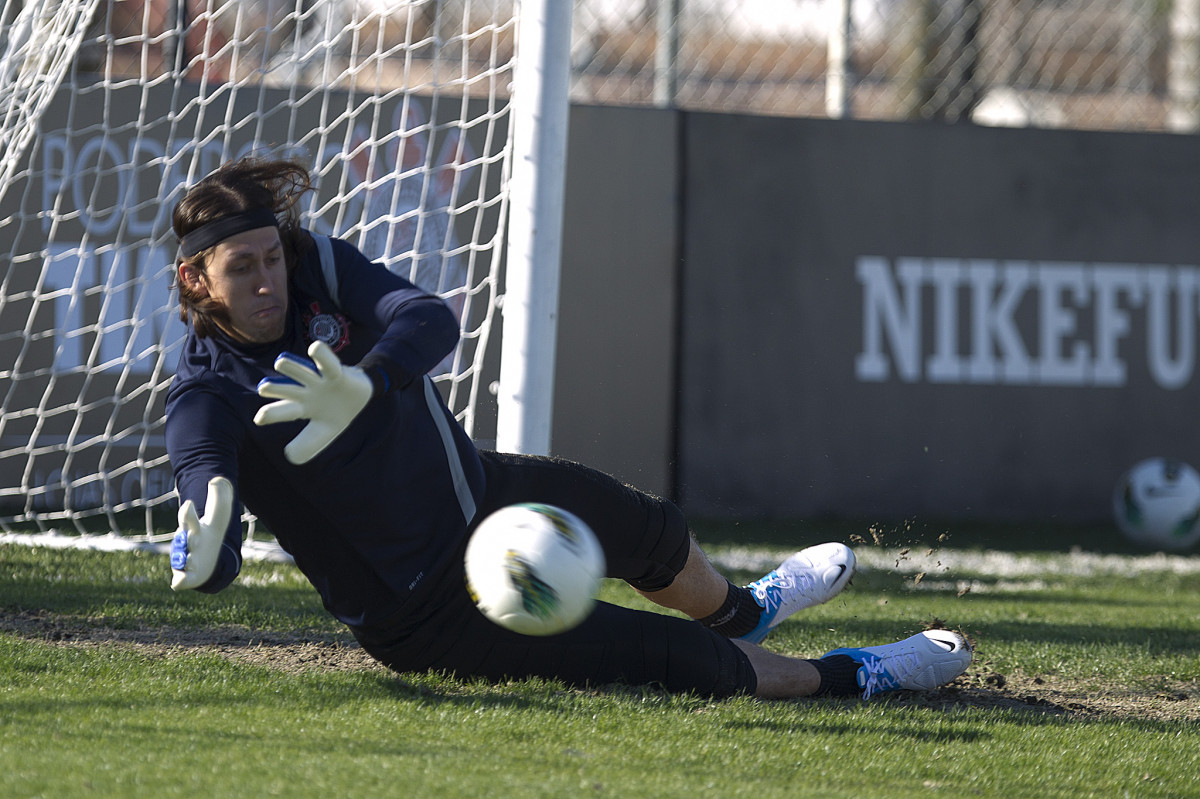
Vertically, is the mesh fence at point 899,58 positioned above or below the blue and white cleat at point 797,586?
above

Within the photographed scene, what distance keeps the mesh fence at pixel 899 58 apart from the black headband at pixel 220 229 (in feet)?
16.2

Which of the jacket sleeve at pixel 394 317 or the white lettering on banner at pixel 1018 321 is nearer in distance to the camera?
the jacket sleeve at pixel 394 317

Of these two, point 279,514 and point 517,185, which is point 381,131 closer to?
point 517,185

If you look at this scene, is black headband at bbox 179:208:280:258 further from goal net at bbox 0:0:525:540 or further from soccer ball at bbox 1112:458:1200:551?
soccer ball at bbox 1112:458:1200:551

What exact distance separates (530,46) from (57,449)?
3758 millimetres

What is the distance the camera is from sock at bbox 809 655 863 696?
3736 millimetres

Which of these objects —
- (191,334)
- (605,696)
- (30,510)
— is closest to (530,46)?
(191,334)

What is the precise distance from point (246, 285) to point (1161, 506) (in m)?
6.26

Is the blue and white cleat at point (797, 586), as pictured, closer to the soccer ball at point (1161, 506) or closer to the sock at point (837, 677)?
the sock at point (837, 677)

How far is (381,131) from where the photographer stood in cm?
709

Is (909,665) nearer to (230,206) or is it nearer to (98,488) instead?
(230,206)

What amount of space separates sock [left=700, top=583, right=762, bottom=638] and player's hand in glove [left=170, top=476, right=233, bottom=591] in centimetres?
171

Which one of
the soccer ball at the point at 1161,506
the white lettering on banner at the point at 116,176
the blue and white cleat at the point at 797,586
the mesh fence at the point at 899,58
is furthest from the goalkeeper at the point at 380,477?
the mesh fence at the point at 899,58

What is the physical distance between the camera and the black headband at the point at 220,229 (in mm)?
3193
